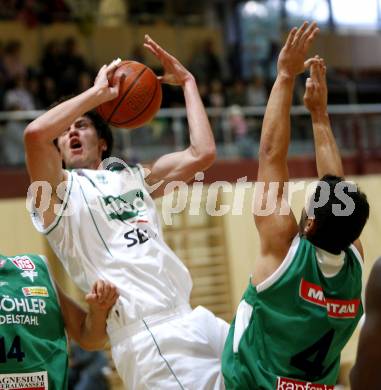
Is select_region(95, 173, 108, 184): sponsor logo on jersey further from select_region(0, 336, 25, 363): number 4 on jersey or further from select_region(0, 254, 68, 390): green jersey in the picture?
select_region(0, 336, 25, 363): number 4 on jersey

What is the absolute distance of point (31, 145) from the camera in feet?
11.4

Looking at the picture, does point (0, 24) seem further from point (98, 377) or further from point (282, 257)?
point (282, 257)

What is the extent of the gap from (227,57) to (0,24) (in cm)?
366

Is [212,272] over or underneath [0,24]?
underneath

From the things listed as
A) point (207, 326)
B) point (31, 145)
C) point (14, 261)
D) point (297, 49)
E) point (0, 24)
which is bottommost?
point (207, 326)

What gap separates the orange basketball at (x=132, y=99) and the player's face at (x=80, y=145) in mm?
128

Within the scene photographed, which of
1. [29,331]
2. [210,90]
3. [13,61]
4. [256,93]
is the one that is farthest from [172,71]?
[256,93]

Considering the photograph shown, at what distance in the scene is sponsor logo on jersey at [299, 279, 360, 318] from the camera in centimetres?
309

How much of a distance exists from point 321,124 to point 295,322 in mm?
1054

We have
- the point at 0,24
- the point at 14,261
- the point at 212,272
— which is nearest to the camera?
the point at 14,261

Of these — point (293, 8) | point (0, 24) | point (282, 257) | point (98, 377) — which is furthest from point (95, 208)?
point (293, 8)

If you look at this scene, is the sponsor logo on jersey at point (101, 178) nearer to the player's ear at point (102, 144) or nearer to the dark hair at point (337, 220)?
the player's ear at point (102, 144)

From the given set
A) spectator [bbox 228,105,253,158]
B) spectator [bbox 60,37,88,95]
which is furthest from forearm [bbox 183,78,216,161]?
spectator [bbox 60,37,88,95]

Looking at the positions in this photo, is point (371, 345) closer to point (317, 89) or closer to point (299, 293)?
point (299, 293)
